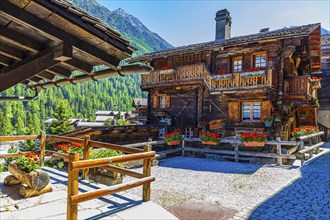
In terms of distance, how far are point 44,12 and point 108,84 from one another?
624 ft

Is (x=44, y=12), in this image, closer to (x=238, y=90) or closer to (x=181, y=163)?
(x=181, y=163)

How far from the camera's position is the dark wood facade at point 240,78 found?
14.7 metres

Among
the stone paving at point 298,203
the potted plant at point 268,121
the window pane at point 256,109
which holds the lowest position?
the stone paving at point 298,203

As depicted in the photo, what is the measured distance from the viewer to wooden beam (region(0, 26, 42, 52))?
A: 10.9 feet

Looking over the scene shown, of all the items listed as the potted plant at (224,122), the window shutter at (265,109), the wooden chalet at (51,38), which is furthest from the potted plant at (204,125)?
the wooden chalet at (51,38)

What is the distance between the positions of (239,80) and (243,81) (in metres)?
0.24

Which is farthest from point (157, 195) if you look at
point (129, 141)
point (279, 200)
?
point (129, 141)

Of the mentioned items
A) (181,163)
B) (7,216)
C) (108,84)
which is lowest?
A: (181,163)

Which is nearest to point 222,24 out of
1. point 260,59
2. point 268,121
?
point 260,59

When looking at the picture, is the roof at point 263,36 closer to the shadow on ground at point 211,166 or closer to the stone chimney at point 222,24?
the stone chimney at point 222,24

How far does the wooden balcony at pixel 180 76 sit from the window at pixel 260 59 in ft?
10.3

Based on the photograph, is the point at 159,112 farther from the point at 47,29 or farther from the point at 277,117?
the point at 47,29

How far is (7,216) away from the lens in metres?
3.91

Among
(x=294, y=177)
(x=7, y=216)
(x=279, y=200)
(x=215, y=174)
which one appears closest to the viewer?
(x=7, y=216)
